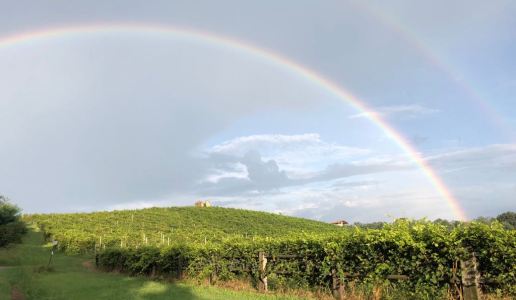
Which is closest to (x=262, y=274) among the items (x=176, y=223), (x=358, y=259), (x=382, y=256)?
(x=358, y=259)

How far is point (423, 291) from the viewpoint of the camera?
9.70 metres

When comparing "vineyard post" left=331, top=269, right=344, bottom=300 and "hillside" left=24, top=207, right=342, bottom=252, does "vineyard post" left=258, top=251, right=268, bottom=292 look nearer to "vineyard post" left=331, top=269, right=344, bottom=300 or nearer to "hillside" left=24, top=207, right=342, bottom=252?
"vineyard post" left=331, top=269, right=344, bottom=300

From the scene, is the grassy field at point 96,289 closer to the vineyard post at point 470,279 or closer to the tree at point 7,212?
the vineyard post at point 470,279

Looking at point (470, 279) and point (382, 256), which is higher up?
point (382, 256)

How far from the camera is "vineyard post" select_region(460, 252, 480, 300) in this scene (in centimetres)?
884

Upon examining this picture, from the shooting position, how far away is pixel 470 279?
8945 mm

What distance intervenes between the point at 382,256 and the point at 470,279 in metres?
2.28

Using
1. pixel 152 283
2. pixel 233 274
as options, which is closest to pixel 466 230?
pixel 233 274

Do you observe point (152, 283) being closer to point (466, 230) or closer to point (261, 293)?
point (261, 293)

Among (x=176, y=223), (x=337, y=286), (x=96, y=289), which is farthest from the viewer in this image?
(x=176, y=223)

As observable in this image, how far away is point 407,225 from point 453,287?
6.30 ft

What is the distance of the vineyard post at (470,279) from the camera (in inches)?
348

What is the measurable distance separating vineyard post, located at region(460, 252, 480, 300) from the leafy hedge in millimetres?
162

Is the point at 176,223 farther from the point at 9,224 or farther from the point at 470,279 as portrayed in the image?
the point at 470,279
